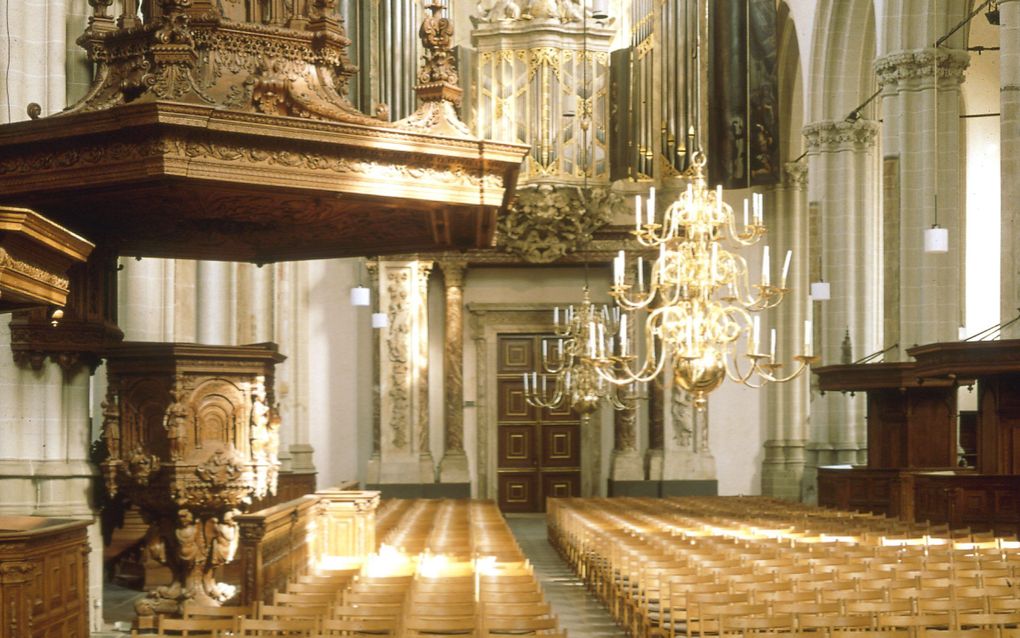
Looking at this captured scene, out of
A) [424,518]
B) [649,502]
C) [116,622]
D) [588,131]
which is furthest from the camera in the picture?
[588,131]

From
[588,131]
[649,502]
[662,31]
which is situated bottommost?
[649,502]

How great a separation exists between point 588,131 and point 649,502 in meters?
7.38

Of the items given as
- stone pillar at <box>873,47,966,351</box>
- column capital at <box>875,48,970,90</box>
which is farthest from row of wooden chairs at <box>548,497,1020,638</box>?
column capital at <box>875,48,970,90</box>

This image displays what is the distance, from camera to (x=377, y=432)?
27.0 m

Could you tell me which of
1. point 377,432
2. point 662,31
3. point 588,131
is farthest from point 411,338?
point 662,31

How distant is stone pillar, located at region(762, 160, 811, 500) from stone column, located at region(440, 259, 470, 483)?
19.6 feet

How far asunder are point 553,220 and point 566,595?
11719 millimetres

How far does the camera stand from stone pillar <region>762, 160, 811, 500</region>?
28000 mm

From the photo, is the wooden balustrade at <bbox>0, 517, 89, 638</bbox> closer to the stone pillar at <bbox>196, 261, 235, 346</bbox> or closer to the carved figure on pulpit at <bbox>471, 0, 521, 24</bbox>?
the stone pillar at <bbox>196, 261, 235, 346</bbox>

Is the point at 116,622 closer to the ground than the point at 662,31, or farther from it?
closer to the ground

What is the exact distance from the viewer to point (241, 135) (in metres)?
7.75

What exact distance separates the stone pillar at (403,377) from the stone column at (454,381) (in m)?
0.39

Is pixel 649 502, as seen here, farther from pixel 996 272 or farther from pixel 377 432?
pixel 996 272

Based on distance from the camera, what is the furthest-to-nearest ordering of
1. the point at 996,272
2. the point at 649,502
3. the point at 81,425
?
the point at 996,272
the point at 649,502
the point at 81,425
